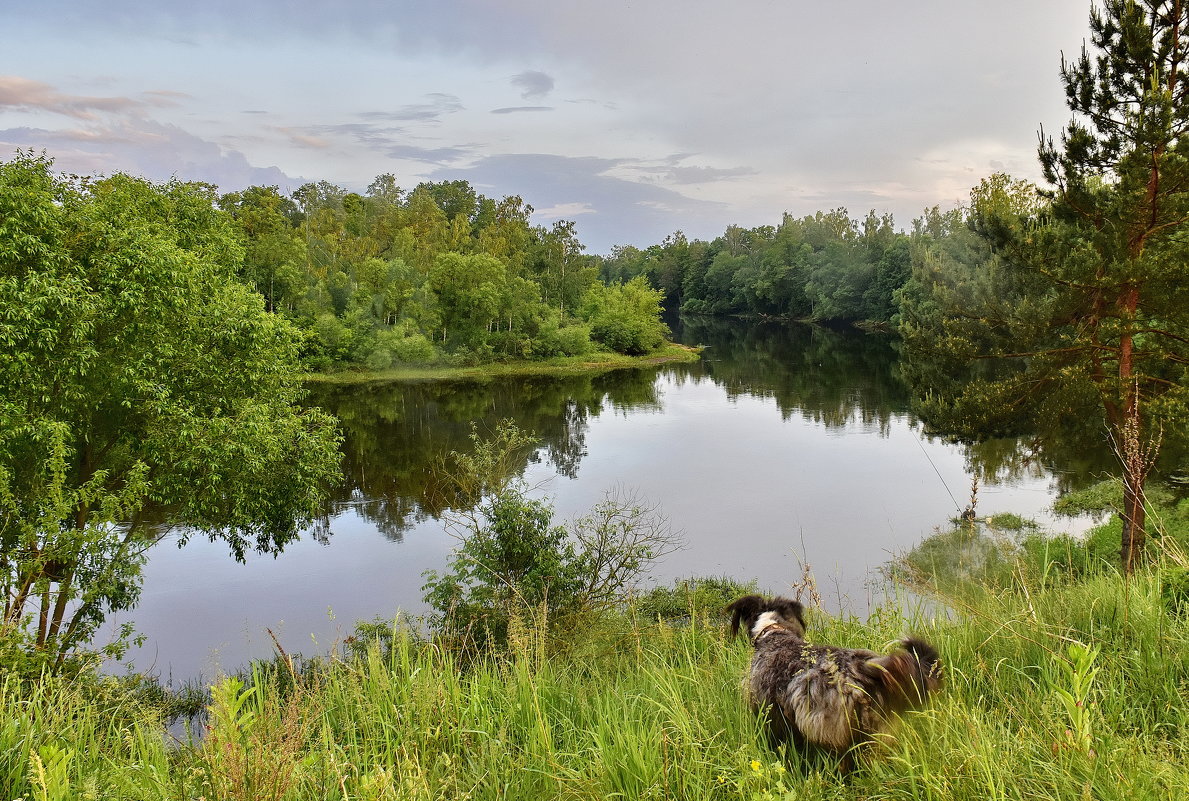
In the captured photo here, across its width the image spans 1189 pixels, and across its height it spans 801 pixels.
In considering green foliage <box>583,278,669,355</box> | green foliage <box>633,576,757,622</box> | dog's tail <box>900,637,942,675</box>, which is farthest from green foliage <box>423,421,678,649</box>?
green foliage <box>583,278,669,355</box>

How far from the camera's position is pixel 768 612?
3791 mm

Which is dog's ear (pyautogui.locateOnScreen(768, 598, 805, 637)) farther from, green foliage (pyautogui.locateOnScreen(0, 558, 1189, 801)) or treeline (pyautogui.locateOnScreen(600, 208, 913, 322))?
treeline (pyautogui.locateOnScreen(600, 208, 913, 322))

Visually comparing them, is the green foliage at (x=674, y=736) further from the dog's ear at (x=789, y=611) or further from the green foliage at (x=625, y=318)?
the green foliage at (x=625, y=318)

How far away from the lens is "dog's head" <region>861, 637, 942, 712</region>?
2.84 meters

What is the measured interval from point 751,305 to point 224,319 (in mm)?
91220

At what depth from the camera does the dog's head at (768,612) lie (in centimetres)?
371

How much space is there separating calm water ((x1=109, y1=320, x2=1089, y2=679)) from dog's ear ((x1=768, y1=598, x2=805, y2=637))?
139 cm

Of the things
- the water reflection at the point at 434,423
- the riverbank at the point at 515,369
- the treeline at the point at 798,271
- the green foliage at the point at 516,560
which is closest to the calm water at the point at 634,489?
the water reflection at the point at 434,423

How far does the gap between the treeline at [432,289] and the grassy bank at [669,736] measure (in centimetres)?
4457

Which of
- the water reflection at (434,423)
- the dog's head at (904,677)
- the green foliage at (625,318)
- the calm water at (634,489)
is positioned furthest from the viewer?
the green foliage at (625,318)

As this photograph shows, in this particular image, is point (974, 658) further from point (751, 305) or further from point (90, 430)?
point (751, 305)

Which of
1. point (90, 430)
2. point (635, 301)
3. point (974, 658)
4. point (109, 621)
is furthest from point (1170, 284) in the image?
point (635, 301)

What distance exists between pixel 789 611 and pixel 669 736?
1156 millimetres

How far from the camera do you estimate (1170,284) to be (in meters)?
10.9
